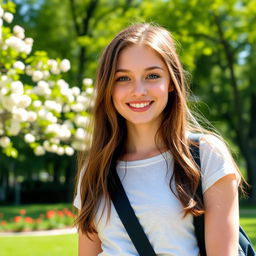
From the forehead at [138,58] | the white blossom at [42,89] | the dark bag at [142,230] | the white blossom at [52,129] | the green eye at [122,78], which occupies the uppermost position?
the forehead at [138,58]

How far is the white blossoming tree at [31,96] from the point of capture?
498 cm

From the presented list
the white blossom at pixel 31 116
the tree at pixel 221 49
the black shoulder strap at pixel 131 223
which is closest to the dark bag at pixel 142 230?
the black shoulder strap at pixel 131 223

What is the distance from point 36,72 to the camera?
541 centimetres

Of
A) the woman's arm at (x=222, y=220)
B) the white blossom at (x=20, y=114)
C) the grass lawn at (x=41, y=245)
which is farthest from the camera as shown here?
the grass lawn at (x=41, y=245)

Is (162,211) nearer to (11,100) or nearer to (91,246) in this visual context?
(91,246)

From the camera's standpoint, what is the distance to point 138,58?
229 centimetres

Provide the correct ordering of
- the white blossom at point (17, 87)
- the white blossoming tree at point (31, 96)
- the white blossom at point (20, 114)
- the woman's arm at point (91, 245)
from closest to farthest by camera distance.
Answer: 1. the woman's arm at point (91, 245)
2. the white blossom at point (17, 87)
3. the white blossoming tree at point (31, 96)
4. the white blossom at point (20, 114)

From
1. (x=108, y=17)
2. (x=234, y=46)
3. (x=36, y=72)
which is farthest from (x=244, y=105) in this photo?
(x=36, y=72)

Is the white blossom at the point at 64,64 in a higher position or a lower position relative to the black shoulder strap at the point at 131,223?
higher

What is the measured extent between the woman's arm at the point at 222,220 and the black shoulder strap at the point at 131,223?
24cm

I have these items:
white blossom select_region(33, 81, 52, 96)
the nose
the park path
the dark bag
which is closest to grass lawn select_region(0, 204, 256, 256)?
the park path

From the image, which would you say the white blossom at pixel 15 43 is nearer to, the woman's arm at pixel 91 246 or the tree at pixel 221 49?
the woman's arm at pixel 91 246

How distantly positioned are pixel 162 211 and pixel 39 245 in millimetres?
8710

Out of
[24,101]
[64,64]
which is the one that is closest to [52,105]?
[64,64]
